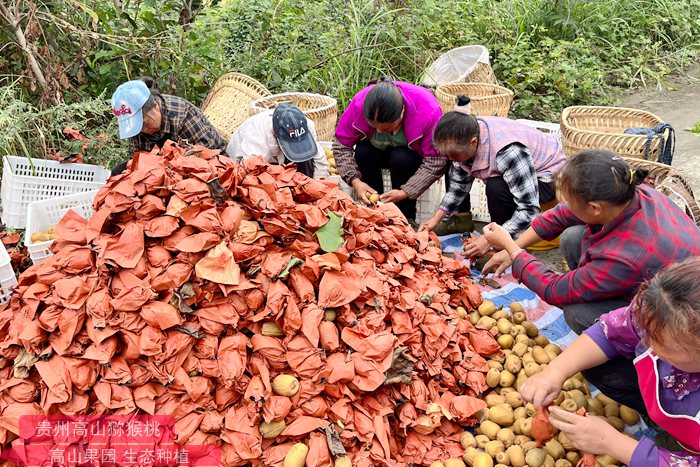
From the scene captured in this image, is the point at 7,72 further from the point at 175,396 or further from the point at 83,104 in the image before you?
the point at 175,396

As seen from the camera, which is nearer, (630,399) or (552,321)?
(630,399)

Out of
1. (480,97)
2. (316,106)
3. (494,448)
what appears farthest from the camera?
(316,106)

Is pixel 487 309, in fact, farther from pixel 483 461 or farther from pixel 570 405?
pixel 483 461

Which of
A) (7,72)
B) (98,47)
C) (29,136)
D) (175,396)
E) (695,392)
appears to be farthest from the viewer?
(98,47)

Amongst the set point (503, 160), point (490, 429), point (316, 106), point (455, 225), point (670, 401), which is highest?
point (670, 401)

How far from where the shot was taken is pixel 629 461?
159 centimetres

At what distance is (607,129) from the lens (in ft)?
12.9

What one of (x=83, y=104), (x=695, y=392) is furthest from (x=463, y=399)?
(x=83, y=104)

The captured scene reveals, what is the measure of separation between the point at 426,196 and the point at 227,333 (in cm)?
197

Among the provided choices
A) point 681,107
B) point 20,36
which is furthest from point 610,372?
point 681,107

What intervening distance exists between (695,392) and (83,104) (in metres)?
3.66

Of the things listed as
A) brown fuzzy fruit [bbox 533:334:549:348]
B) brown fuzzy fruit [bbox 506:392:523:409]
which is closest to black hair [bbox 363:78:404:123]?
brown fuzzy fruit [bbox 533:334:549:348]

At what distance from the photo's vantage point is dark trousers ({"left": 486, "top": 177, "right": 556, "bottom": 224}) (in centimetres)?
309

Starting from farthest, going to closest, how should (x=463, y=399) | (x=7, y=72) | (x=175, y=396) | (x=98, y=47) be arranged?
(x=98, y=47) → (x=7, y=72) → (x=463, y=399) → (x=175, y=396)
